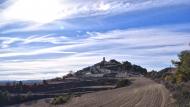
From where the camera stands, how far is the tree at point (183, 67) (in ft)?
279

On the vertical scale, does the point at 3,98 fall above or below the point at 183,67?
below

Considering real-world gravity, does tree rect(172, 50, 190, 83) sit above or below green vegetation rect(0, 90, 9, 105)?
above

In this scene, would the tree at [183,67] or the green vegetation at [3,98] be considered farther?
the green vegetation at [3,98]

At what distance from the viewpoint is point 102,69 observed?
184125 mm

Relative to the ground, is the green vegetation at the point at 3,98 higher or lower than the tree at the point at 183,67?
lower

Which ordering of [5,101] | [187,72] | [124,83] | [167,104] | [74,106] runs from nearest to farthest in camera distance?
[167,104], [74,106], [187,72], [5,101], [124,83]

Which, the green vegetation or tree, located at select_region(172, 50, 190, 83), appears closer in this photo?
tree, located at select_region(172, 50, 190, 83)

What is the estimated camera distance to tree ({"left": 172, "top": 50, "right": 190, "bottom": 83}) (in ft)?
279

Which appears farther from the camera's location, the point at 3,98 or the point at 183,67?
the point at 3,98

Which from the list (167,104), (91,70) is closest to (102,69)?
(91,70)

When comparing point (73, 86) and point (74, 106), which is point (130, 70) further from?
point (74, 106)

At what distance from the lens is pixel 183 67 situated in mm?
86750

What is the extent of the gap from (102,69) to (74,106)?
116 meters

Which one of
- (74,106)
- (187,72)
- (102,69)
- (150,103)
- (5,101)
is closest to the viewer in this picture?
(150,103)
